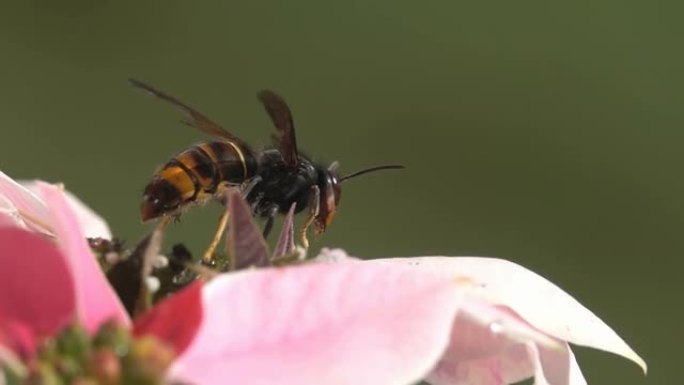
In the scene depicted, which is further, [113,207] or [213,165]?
[113,207]

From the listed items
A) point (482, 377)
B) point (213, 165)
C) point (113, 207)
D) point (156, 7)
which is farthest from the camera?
point (156, 7)

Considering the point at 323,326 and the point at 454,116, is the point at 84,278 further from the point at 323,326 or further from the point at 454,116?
the point at 454,116

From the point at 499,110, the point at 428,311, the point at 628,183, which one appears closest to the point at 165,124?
the point at 499,110

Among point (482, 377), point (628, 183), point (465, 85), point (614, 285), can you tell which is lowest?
point (614, 285)

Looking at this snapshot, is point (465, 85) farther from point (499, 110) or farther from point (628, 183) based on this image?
point (628, 183)

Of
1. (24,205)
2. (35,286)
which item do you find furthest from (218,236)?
(35,286)

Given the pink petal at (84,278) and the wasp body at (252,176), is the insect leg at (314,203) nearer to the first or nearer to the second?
the wasp body at (252,176)

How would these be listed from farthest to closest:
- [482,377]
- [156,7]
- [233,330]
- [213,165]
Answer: [156,7]
[213,165]
[482,377]
[233,330]
